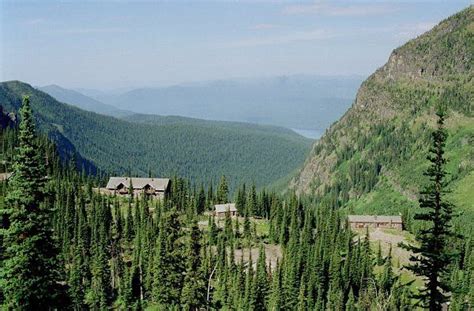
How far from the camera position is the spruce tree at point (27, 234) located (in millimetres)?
31469

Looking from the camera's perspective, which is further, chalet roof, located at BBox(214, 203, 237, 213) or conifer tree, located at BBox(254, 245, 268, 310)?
chalet roof, located at BBox(214, 203, 237, 213)

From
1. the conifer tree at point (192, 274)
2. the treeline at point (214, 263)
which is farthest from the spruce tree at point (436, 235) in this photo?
the conifer tree at point (192, 274)

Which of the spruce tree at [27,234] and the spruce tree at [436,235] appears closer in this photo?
the spruce tree at [27,234]

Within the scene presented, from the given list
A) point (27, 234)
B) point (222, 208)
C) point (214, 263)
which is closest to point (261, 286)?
point (214, 263)

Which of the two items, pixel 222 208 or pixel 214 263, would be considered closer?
pixel 214 263

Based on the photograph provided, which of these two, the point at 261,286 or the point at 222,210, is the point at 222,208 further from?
the point at 261,286

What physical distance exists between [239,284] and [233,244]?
35.2m

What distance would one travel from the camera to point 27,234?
32.0 m

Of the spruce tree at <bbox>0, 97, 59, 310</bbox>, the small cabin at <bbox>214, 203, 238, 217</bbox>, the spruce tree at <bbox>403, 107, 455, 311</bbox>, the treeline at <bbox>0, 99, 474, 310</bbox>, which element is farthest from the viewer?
the small cabin at <bbox>214, 203, 238, 217</bbox>

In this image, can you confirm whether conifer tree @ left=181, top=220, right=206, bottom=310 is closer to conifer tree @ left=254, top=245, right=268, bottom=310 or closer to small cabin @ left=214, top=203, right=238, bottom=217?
conifer tree @ left=254, top=245, right=268, bottom=310

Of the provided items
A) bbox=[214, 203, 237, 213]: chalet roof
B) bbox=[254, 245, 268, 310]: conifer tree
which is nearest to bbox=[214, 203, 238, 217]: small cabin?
bbox=[214, 203, 237, 213]: chalet roof

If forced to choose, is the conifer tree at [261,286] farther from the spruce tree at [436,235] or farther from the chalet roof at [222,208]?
the spruce tree at [436,235]

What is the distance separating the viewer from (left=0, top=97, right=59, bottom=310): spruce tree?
103 feet

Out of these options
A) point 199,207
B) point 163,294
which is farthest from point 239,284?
point 199,207
